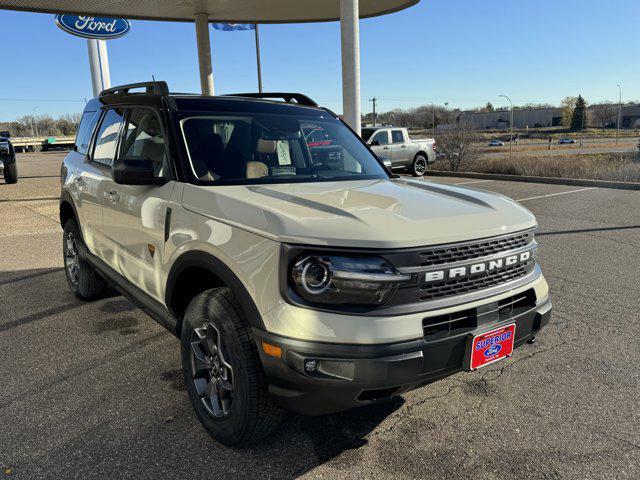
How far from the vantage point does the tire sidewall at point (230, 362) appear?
8.20 feet

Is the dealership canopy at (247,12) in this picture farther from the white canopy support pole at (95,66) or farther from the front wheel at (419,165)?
the front wheel at (419,165)

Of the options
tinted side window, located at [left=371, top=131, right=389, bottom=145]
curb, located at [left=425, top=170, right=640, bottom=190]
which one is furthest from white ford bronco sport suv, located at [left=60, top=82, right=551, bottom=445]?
tinted side window, located at [left=371, top=131, right=389, bottom=145]

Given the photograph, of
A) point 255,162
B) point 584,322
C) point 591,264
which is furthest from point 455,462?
point 591,264

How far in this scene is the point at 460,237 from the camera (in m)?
2.45

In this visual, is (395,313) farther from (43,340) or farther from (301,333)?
(43,340)

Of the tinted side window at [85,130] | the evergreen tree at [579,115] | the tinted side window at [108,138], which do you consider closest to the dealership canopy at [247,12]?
the tinted side window at [85,130]

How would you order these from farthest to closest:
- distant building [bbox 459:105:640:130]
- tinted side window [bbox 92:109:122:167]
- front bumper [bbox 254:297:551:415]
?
distant building [bbox 459:105:640:130], tinted side window [bbox 92:109:122:167], front bumper [bbox 254:297:551:415]

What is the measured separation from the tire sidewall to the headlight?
49cm

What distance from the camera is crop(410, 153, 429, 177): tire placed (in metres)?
18.6

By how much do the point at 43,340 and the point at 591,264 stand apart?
6166 mm

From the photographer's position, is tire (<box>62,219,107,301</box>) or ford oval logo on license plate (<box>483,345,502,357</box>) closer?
ford oval logo on license plate (<box>483,345,502,357</box>)

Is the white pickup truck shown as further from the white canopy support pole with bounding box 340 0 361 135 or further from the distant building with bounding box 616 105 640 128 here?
the distant building with bounding box 616 105 640 128

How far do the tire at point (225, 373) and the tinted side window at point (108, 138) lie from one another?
1.97 m

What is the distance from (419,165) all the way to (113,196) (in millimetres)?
16121
